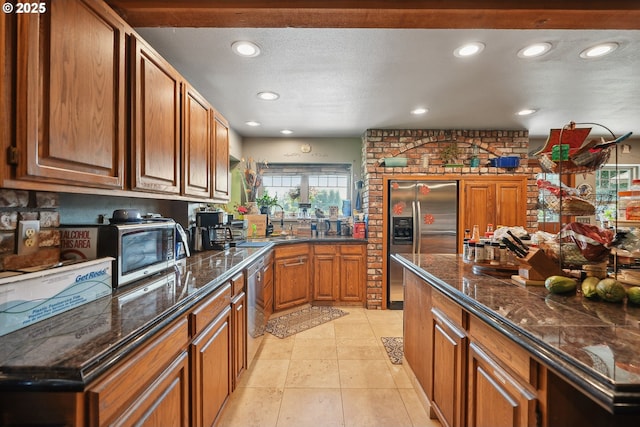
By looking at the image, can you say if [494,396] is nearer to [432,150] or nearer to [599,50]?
[599,50]

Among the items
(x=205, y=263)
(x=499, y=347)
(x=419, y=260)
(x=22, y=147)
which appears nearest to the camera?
(x=22, y=147)

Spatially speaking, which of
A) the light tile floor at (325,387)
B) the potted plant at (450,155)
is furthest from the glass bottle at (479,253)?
the potted plant at (450,155)

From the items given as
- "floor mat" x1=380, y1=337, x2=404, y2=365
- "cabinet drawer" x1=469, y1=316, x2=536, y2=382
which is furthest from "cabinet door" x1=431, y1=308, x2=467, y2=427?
"floor mat" x1=380, y1=337, x2=404, y2=365

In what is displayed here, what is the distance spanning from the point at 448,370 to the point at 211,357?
121cm

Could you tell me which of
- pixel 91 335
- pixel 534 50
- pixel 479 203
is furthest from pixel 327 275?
pixel 91 335

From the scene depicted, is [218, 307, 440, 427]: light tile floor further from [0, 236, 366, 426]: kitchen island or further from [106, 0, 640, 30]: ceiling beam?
[106, 0, 640, 30]: ceiling beam

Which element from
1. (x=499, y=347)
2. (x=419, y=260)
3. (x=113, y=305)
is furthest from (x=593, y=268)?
(x=113, y=305)

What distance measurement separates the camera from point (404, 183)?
3.76 metres

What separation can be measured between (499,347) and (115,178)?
1.70 m

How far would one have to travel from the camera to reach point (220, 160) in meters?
2.61

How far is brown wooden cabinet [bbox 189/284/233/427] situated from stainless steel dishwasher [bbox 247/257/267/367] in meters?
0.41

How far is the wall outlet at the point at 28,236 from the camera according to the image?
1.11 meters

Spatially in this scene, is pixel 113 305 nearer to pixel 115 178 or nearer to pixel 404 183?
pixel 115 178

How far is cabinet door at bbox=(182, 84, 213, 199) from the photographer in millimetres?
1914
